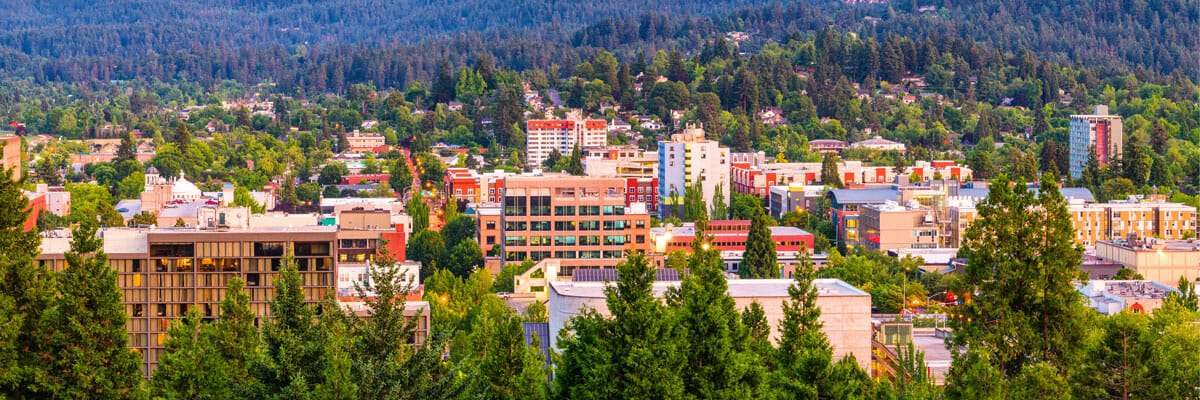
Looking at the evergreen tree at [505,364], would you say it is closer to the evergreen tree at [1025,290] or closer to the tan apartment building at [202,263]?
the evergreen tree at [1025,290]

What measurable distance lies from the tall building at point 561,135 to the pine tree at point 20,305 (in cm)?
12443

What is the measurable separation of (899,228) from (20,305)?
7070 cm

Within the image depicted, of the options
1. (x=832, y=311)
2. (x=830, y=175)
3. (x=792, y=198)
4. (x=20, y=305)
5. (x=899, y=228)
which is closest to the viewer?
(x=20, y=305)

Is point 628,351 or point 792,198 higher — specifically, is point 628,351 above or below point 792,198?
below

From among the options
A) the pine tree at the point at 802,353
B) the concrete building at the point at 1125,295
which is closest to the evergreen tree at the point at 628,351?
the pine tree at the point at 802,353

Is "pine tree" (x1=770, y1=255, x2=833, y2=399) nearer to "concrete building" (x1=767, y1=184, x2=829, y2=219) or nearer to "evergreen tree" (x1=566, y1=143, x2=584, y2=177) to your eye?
"concrete building" (x1=767, y1=184, x2=829, y2=219)

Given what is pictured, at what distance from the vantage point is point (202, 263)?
50.4 metres

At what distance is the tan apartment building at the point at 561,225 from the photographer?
3034 inches

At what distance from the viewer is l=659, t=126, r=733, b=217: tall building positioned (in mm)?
111812

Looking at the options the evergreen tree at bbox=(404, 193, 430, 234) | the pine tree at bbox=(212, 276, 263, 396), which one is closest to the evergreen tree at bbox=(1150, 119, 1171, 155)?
the evergreen tree at bbox=(404, 193, 430, 234)

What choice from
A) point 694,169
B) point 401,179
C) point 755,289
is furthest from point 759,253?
point 401,179

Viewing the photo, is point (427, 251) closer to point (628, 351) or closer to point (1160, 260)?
point (1160, 260)

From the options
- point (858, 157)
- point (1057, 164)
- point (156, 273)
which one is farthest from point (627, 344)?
point (858, 157)

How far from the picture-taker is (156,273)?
50.0m
